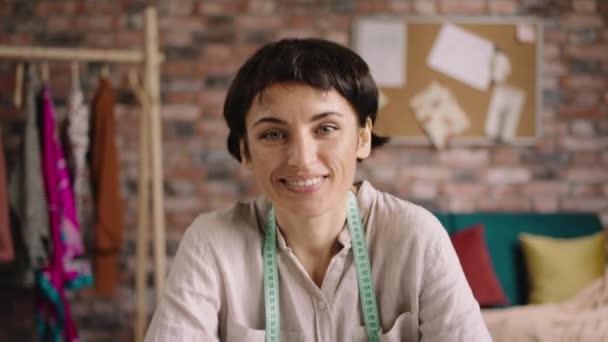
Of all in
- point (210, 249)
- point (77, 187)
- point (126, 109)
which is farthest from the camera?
point (126, 109)

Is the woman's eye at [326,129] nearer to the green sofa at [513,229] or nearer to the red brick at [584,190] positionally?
the green sofa at [513,229]

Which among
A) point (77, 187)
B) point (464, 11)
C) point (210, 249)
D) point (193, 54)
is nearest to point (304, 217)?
point (210, 249)

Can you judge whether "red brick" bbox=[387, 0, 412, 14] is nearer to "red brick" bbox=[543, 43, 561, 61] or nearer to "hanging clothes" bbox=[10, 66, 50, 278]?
"red brick" bbox=[543, 43, 561, 61]

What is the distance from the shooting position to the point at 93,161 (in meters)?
2.63

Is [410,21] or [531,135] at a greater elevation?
[410,21]

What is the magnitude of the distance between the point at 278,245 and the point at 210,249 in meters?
0.16

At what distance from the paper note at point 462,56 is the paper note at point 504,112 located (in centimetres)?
10

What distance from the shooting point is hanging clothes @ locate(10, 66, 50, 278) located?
248cm

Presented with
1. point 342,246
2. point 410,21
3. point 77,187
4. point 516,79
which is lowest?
point 77,187

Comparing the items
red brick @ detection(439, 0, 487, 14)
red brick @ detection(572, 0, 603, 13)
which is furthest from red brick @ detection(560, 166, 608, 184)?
red brick @ detection(439, 0, 487, 14)

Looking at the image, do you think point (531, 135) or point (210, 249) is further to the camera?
point (531, 135)

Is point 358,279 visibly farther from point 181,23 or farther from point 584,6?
point 584,6

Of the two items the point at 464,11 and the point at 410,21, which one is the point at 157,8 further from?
the point at 464,11

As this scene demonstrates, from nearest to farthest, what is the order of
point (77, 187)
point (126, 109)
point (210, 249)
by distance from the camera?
1. point (210, 249)
2. point (77, 187)
3. point (126, 109)
